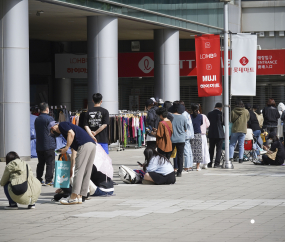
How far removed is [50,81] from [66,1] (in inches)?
541

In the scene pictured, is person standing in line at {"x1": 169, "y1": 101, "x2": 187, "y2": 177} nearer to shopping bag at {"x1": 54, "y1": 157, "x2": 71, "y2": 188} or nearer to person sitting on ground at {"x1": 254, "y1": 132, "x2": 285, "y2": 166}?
person sitting on ground at {"x1": 254, "y1": 132, "x2": 285, "y2": 166}

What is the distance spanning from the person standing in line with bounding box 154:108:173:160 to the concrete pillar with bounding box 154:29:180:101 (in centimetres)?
1275

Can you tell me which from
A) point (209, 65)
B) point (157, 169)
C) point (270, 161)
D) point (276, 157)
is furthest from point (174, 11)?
point (157, 169)

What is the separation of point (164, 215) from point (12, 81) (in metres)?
9.34

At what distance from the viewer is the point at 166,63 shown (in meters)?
25.6

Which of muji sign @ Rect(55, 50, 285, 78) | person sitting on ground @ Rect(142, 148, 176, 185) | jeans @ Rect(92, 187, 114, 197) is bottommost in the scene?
jeans @ Rect(92, 187, 114, 197)

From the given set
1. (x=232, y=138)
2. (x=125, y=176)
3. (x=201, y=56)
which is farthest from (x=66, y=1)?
(x=125, y=176)

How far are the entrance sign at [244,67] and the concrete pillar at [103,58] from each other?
6.98m

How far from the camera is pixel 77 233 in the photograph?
23.1 feet

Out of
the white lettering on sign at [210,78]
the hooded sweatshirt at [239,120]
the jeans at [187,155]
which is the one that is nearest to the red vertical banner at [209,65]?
the white lettering on sign at [210,78]

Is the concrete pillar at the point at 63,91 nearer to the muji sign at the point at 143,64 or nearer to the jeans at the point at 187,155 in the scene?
the muji sign at the point at 143,64

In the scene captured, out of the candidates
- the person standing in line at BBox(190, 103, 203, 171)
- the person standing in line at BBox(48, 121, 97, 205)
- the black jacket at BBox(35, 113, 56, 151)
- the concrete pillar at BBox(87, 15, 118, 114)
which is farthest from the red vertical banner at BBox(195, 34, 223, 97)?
the person standing in line at BBox(48, 121, 97, 205)

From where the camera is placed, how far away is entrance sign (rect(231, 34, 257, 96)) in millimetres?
15062

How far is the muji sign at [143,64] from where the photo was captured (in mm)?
28688
